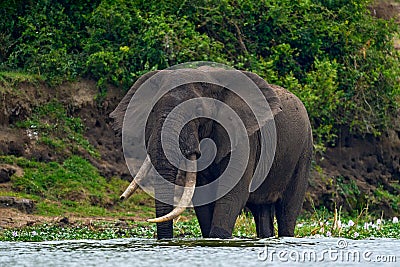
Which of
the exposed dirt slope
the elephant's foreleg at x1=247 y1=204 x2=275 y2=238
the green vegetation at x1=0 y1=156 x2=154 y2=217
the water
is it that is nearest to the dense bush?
the exposed dirt slope

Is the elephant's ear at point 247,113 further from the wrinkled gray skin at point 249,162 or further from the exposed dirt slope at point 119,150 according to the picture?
the exposed dirt slope at point 119,150

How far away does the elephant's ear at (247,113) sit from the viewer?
11.9 metres

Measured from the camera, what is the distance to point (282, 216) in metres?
14.4

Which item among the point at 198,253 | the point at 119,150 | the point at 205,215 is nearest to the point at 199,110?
the point at 205,215

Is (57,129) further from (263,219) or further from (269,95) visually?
(269,95)

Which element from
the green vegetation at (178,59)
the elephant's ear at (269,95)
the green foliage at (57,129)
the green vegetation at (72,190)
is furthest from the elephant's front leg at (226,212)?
the green foliage at (57,129)

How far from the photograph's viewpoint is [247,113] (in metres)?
12.5

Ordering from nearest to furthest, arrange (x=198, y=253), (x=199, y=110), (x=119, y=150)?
(x=198, y=253) → (x=199, y=110) → (x=119, y=150)

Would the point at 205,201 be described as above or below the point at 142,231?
above

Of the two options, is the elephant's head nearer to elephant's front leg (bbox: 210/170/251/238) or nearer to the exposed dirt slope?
elephant's front leg (bbox: 210/170/251/238)

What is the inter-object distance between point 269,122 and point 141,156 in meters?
6.01

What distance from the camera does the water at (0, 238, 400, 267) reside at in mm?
9867

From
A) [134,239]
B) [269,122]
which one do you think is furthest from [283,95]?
[134,239]

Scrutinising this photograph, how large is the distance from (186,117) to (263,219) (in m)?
2.96
